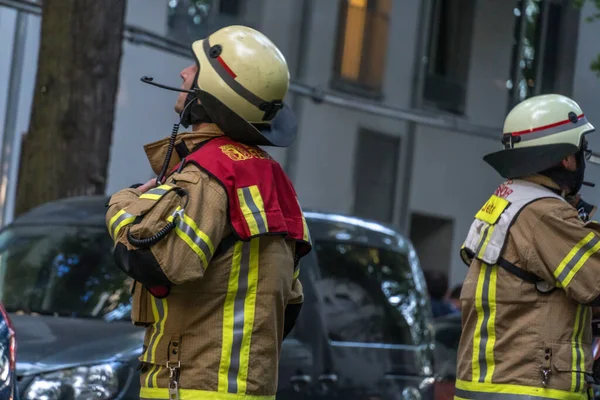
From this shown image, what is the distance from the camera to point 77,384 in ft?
17.0

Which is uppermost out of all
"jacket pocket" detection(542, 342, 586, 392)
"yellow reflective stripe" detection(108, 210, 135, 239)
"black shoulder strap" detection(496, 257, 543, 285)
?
"yellow reflective stripe" detection(108, 210, 135, 239)

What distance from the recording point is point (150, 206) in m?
3.54

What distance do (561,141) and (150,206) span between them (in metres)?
1.75

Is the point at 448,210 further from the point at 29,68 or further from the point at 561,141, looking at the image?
the point at 561,141

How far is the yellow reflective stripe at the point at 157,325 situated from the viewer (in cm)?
365

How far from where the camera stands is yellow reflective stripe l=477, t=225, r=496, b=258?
4.54 meters

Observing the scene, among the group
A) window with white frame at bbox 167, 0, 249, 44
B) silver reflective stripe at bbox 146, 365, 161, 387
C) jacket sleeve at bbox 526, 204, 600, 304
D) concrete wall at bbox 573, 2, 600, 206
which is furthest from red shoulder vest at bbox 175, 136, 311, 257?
window with white frame at bbox 167, 0, 249, 44

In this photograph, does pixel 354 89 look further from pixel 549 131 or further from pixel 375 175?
pixel 549 131

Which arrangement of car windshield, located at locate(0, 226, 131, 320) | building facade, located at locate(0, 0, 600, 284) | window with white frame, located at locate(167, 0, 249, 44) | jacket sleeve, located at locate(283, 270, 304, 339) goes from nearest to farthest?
jacket sleeve, located at locate(283, 270, 304, 339) < car windshield, located at locate(0, 226, 131, 320) < building facade, located at locate(0, 0, 600, 284) < window with white frame, located at locate(167, 0, 249, 44)

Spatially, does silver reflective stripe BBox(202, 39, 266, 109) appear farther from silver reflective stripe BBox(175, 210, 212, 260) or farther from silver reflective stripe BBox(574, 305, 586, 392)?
silver reflective stripe BBox(574, 305, 586, 392)

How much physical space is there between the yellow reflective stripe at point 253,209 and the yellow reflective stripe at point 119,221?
0.32 m

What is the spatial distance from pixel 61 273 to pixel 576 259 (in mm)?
2870

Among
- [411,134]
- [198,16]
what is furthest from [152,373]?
[411,134]

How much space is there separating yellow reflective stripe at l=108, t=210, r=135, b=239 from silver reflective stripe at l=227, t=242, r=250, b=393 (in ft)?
1.13
